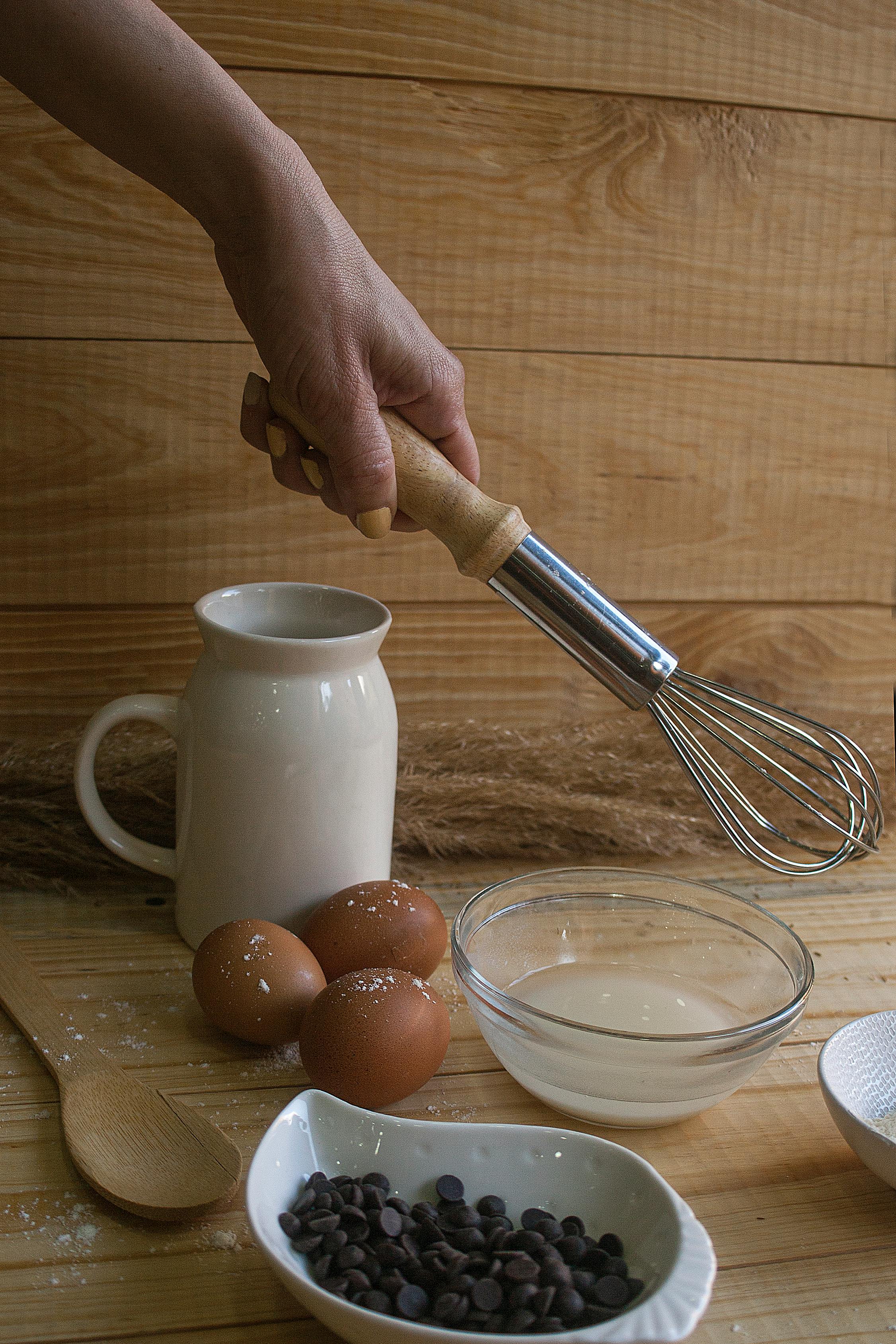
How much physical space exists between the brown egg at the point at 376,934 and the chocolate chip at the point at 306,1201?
6.4 inches

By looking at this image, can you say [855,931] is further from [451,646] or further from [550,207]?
[550,207]

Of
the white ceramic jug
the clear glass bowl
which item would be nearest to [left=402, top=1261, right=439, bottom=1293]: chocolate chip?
the clear glass bowl

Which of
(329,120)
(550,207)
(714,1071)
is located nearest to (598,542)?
(550,207)

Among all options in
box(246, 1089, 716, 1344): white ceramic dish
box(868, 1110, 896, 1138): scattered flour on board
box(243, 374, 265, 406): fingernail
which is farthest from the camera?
box(243, 374, 265, 406): fingernail

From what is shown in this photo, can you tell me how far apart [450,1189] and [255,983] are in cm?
15

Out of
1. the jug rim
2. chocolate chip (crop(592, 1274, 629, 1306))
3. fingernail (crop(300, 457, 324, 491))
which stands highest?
fingernail (crop(300, 457, 324, 491))

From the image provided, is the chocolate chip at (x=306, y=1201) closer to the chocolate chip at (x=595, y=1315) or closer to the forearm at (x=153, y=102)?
the chocolate chip at (x=595, y=1315)

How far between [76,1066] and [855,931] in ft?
1.56

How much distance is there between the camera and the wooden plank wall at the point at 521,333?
0.73 meters

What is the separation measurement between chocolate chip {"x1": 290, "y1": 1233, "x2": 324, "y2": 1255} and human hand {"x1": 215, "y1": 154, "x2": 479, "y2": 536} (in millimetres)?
323

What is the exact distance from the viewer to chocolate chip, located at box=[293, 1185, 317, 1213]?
0.40 metres

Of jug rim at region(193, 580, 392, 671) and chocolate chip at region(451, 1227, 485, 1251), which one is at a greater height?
jug rim at region(193, 580, 392, 671)

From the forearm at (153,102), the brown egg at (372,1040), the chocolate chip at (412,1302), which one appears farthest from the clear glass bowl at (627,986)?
the forearm at (153,102)

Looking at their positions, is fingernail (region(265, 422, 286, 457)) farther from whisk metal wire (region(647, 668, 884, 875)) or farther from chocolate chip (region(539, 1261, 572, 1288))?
chocolate chip (region(539, 1261, 572, 1288))
